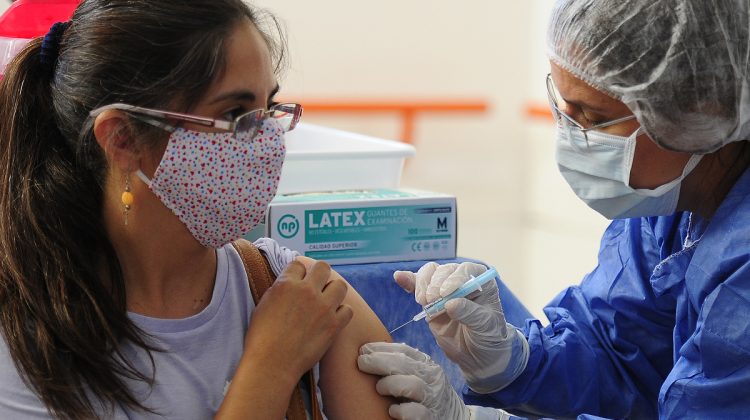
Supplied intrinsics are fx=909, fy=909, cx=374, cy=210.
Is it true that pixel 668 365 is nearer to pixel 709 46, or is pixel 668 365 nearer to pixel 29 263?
pixel 709 46

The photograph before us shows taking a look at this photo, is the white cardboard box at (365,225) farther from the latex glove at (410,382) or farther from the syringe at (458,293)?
the latex glove at (410,382)

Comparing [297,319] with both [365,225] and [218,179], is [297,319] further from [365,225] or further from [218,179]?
[365,225]

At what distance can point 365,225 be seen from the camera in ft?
6.45

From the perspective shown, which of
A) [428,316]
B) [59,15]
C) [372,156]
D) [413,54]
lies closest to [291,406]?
[428,316]

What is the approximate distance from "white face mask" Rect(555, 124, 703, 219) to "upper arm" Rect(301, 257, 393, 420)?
0.50 metres

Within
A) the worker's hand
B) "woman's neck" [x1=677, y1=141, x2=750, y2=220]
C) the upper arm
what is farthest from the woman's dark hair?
"woman's neck" [x1=677, y1=141, x2=750, y2=220]

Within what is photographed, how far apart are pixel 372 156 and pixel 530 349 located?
60 cm

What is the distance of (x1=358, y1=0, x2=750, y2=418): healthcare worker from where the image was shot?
147 centimetres

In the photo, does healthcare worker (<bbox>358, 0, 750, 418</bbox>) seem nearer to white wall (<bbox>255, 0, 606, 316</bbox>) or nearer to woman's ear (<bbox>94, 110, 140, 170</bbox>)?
woman's ear (<bbox>94, 110, 140, 170</bbox>)

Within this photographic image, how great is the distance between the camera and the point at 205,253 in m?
1.48

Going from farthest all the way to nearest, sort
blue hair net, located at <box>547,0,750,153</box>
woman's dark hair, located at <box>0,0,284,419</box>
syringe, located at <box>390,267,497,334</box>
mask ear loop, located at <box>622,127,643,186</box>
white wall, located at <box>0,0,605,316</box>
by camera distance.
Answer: white wall, located at <box>0,0,605,316</box> → syringe, located at <box>390,267,497,334</box> → mask ear loop, located at <box>622,127,643,186</box> → blue hair net, located at <box>547,0,750,153</box> → woman's dark hair, located at <box>0,0,284,419</box>

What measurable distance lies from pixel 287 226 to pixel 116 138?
1.97ft

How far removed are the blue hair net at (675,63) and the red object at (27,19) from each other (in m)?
1.08

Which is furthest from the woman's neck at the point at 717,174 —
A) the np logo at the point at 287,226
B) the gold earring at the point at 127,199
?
the gold earring at the point at 127,199
